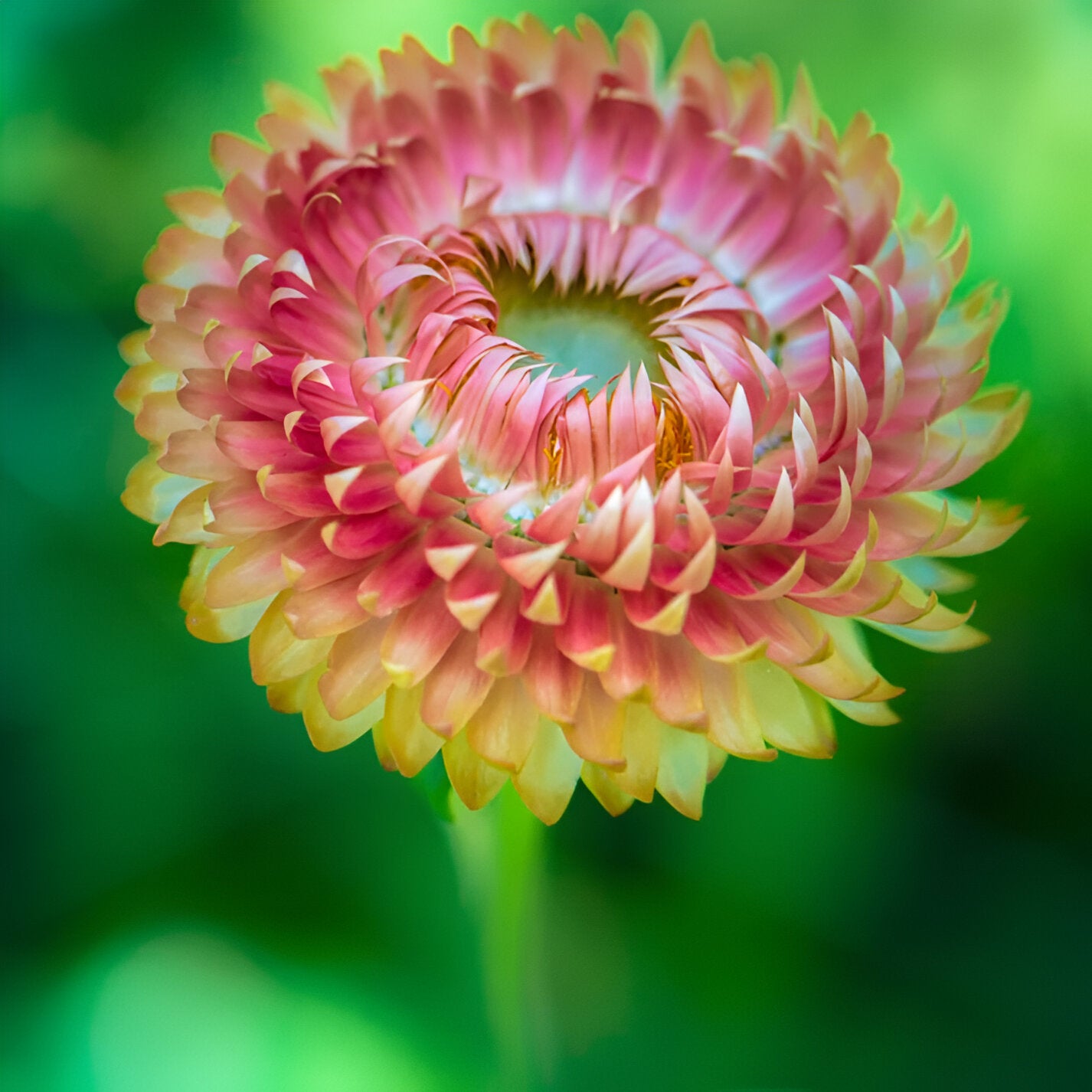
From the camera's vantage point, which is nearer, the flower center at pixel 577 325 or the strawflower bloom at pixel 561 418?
the strawflower bloom at pixel 561 418

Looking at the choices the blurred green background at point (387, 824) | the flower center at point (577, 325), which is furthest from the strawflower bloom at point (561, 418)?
the blurred green background at point (387, 824)

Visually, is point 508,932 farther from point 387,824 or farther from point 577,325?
point 577,325

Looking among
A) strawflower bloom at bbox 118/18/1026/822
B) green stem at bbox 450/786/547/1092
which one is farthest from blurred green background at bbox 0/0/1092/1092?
strawflower bloom at bbox 118/18/1026/822

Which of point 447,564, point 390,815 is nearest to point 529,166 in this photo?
point 447,564

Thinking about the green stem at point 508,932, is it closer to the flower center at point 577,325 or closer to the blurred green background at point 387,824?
the blurred green background at point 387,824

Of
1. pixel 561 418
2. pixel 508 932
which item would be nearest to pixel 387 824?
pixel 508 932

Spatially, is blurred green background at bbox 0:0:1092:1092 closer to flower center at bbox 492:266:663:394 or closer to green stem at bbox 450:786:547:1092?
green stem at bbox 450:786:547:1092
